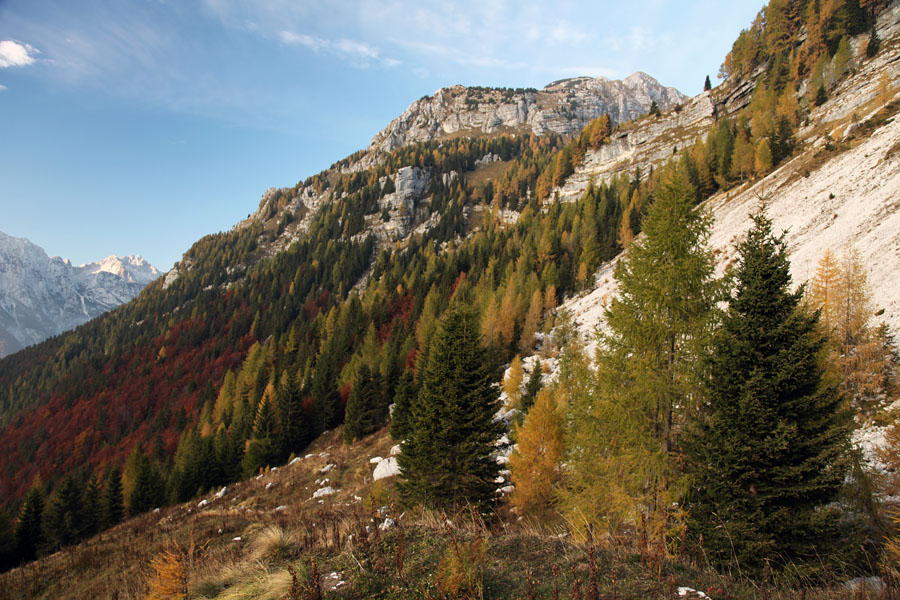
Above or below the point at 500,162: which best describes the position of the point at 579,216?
below

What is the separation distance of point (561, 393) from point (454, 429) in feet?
38.7

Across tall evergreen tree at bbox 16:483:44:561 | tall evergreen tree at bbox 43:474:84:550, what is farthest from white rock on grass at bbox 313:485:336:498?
tall evergreen tree at bbox 16:483:44:561

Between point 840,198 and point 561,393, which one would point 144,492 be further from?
point 840,198

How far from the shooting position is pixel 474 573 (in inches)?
159

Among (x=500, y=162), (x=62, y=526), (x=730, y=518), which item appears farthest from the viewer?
(x=500, y=162)

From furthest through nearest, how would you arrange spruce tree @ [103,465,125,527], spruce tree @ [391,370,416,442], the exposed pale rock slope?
1. spruce tree @ [103,465,125,527]
2. spruce tree @ [391,370,416,442]
3. the exposed pale rock slope

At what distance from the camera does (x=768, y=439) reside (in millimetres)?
7844

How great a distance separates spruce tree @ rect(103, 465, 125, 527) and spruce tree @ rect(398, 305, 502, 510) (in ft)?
125

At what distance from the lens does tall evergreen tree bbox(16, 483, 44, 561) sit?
95.8 ft

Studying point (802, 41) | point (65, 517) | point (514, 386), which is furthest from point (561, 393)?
point (802, 41)

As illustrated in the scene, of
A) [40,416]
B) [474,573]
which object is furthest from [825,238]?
[40,416]

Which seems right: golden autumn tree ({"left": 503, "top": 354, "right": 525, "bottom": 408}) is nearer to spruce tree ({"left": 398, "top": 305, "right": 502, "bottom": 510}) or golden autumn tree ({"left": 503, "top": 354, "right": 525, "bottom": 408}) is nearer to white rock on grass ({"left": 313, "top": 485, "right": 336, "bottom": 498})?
white rock on grass ({"left": 313, "top": 485, "right": 336, "bottom": 498})

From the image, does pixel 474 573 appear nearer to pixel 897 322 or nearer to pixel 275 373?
pixel 897 322

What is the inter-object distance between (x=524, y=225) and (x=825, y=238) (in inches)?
2721
